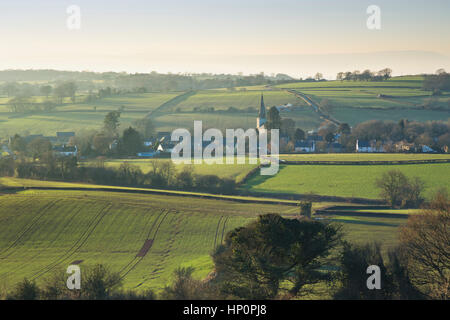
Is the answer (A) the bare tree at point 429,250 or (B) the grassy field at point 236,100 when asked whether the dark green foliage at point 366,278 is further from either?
(B) the grassy field at point 236,100

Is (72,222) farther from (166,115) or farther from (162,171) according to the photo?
(166,115)

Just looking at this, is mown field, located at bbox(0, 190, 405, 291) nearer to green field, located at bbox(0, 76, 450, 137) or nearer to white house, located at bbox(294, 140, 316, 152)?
white house, located at bbox(294, 140, 316, 152)

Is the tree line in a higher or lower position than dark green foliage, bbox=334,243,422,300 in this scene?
higher

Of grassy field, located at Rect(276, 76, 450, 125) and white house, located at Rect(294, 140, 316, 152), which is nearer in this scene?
white house, located at Rect(294, 140, 316, 152)

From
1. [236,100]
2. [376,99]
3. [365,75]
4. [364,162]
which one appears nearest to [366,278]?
[364,162]

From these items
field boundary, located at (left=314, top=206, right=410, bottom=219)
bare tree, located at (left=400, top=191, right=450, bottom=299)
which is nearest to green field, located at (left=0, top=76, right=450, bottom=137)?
field boundary, located at (left=314, top=206, right=410, bottom=219)
